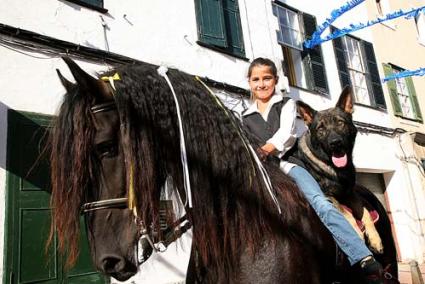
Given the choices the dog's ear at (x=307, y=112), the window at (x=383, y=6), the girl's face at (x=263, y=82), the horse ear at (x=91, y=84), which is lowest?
the horse ear at (x=91, y=84)

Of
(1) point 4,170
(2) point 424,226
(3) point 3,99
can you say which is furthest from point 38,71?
(2) point 424,226

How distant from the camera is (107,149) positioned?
175 cm

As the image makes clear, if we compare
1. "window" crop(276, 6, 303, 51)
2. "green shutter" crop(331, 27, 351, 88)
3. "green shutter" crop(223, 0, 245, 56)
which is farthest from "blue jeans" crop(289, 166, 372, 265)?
"green shutter" crop(331, 27, 351, 88)

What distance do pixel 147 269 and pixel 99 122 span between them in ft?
15.1

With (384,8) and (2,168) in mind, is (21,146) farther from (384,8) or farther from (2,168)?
(384,8)

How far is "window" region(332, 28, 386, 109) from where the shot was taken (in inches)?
466

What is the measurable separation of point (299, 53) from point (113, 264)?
392 inches

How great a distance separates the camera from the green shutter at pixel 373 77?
12266 mm

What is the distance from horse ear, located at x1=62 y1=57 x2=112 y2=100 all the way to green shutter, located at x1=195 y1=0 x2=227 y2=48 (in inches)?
241

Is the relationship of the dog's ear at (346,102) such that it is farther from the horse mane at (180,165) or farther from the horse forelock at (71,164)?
the horse forelock at (71,164)

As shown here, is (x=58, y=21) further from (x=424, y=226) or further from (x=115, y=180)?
(x=424, y=226)

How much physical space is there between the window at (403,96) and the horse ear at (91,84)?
13.2 m

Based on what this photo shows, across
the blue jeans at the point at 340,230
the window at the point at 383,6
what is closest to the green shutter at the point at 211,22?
the blue jeans at the point at 340,230

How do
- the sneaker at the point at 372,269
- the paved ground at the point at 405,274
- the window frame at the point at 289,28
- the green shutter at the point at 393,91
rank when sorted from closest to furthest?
the sneaker at the point at 372,269, the paved ground at the point at 405,274, the window frame at the point at 289,28, the green shutter at the point at 393,91
